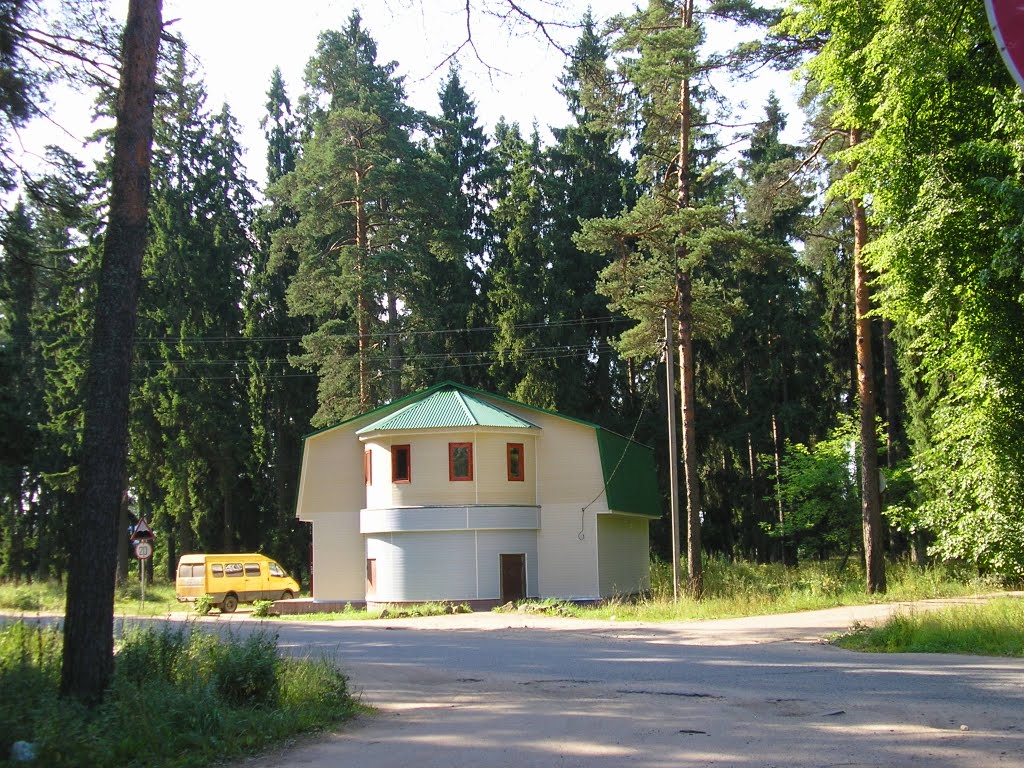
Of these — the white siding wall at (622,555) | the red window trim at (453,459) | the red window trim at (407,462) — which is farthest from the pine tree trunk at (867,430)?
the red window trim at (407,462)

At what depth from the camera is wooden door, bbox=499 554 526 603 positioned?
3266cm

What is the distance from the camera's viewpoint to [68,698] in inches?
360

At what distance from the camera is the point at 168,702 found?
8.75m

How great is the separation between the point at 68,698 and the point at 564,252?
42.7m

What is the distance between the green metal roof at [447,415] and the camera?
32406 millimetres

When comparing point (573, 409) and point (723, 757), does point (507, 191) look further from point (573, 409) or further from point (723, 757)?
point (723, 757)

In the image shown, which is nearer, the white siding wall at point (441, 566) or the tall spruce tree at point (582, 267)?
the white siding wall at point (441, 566)

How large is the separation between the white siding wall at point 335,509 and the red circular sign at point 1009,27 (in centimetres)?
3357

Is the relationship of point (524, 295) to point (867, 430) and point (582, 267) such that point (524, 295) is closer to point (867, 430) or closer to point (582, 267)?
point (582, 267)

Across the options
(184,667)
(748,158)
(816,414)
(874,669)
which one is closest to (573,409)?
(816,414)

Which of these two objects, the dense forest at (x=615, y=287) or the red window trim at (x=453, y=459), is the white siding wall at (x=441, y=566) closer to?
the red window trim at (x=453, y=459)

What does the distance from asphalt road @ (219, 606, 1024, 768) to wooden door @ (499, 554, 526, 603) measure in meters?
14.9

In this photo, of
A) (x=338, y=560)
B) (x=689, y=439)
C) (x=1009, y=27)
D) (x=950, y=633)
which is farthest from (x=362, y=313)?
(x=1009, y=27)

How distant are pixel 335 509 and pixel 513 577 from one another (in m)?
7.38
